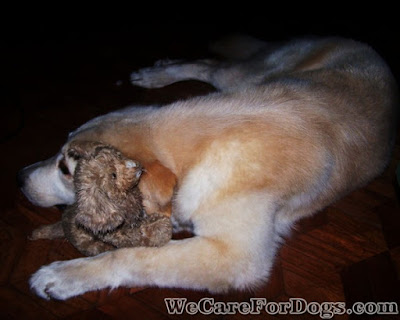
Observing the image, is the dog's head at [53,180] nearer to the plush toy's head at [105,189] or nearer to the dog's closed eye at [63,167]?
the dog's closed eye at [63,167]

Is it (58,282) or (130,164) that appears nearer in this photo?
(130,164)

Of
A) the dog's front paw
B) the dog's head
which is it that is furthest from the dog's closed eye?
the dog's front paw

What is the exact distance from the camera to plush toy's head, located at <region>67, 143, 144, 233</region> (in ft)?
4.46

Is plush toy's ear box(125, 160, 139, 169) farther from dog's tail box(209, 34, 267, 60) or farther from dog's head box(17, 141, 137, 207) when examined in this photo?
dog's tail box(209, 34, 267, 60)

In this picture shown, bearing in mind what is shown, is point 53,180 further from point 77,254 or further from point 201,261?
point 201,261

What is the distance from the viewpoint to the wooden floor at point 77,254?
1850 mm

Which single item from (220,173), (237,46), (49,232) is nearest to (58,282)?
Result: (49,232)

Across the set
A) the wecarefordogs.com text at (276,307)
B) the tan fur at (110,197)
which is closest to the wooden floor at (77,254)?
the wecarefordogs.com text at (276,307)

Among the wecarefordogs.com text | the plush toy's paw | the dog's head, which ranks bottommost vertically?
the wecarefordogs.com text

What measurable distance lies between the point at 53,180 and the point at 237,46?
2297 mm

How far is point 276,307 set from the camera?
189 cm

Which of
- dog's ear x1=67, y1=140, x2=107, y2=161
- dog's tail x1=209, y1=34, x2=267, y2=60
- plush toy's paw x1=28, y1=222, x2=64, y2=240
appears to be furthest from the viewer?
dog's tail x1=209, y1=34, x2=267, y2=60

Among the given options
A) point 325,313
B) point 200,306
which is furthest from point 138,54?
point 325,313

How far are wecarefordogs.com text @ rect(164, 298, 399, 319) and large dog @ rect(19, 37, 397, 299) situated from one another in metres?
0.20
